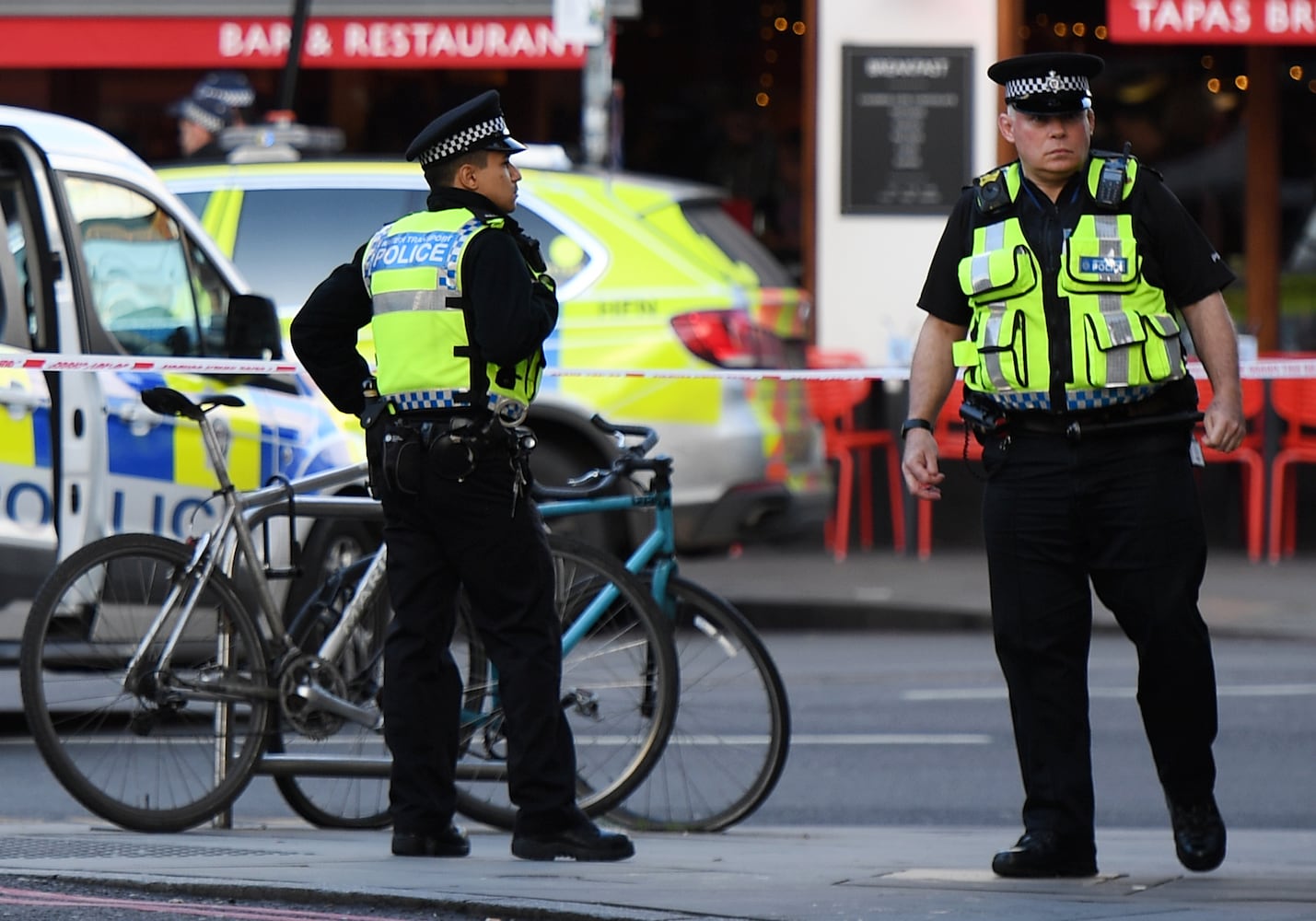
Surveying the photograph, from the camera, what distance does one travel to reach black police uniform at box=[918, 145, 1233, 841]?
5270 mm

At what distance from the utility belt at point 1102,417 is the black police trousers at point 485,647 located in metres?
1.04

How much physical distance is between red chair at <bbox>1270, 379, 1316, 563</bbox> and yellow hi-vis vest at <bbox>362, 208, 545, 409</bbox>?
328 inches

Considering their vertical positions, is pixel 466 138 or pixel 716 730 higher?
pixel 466 138

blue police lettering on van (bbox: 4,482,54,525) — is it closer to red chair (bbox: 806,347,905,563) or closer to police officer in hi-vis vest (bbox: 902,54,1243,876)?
police officer in hi-vis vest (bbox: 902,54,1243,876)

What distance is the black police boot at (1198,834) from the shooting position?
5.27 m

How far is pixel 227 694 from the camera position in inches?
238

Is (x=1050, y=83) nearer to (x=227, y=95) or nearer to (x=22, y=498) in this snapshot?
(x=22, y=498)

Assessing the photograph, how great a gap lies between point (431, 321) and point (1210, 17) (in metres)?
9.64

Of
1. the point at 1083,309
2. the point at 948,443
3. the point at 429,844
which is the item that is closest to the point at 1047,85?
the point at 1083,309

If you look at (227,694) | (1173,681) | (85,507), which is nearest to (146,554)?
(227,694)

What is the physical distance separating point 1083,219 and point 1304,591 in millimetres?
7273

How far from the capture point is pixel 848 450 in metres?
13.9

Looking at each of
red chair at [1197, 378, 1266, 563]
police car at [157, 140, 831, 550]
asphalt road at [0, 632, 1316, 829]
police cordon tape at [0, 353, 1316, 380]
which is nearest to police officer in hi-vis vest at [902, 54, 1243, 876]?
police cordon tape at [0, 353, 1316, 380]

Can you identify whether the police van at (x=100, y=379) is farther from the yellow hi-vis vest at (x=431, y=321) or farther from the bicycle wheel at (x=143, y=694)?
the yellow hi-vis vest at (x=431, y=321)
